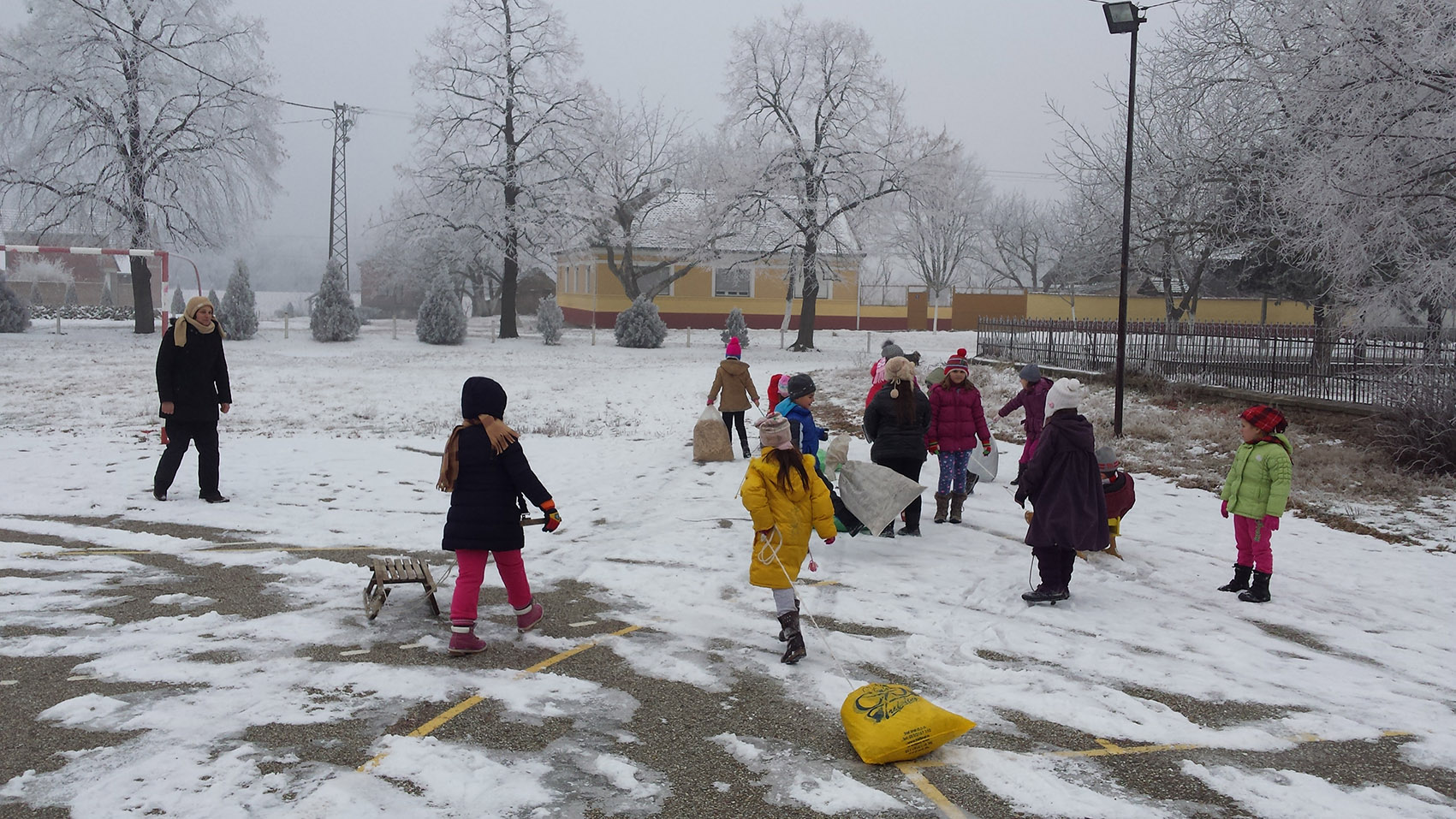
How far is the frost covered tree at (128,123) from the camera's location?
1171 inches

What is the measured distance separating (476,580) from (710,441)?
7116 mm

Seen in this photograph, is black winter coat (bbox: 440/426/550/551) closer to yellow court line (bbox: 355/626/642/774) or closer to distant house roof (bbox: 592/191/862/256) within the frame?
yellow court line (bbox: 355/626/642/774)

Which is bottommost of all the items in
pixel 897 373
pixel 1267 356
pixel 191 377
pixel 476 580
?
pixel 476 580

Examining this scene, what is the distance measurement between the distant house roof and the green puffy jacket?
1066 inches

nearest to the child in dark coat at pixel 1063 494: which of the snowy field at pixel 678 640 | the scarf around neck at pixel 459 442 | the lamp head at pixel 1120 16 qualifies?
the snowy field at pixel 678 640

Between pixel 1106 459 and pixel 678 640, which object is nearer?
pixel 678 640

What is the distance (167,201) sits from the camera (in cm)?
3095

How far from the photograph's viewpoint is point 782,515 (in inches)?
218

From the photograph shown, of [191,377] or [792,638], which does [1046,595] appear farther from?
[191,377]

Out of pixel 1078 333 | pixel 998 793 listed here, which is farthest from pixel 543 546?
pixel 1078 333

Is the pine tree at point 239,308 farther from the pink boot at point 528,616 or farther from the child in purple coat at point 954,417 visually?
the pink boot at point 528,616

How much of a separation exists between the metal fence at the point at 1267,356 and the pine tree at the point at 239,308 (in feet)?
82.5

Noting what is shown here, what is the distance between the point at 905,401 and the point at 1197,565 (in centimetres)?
290

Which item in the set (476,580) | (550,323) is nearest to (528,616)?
(476,580)
